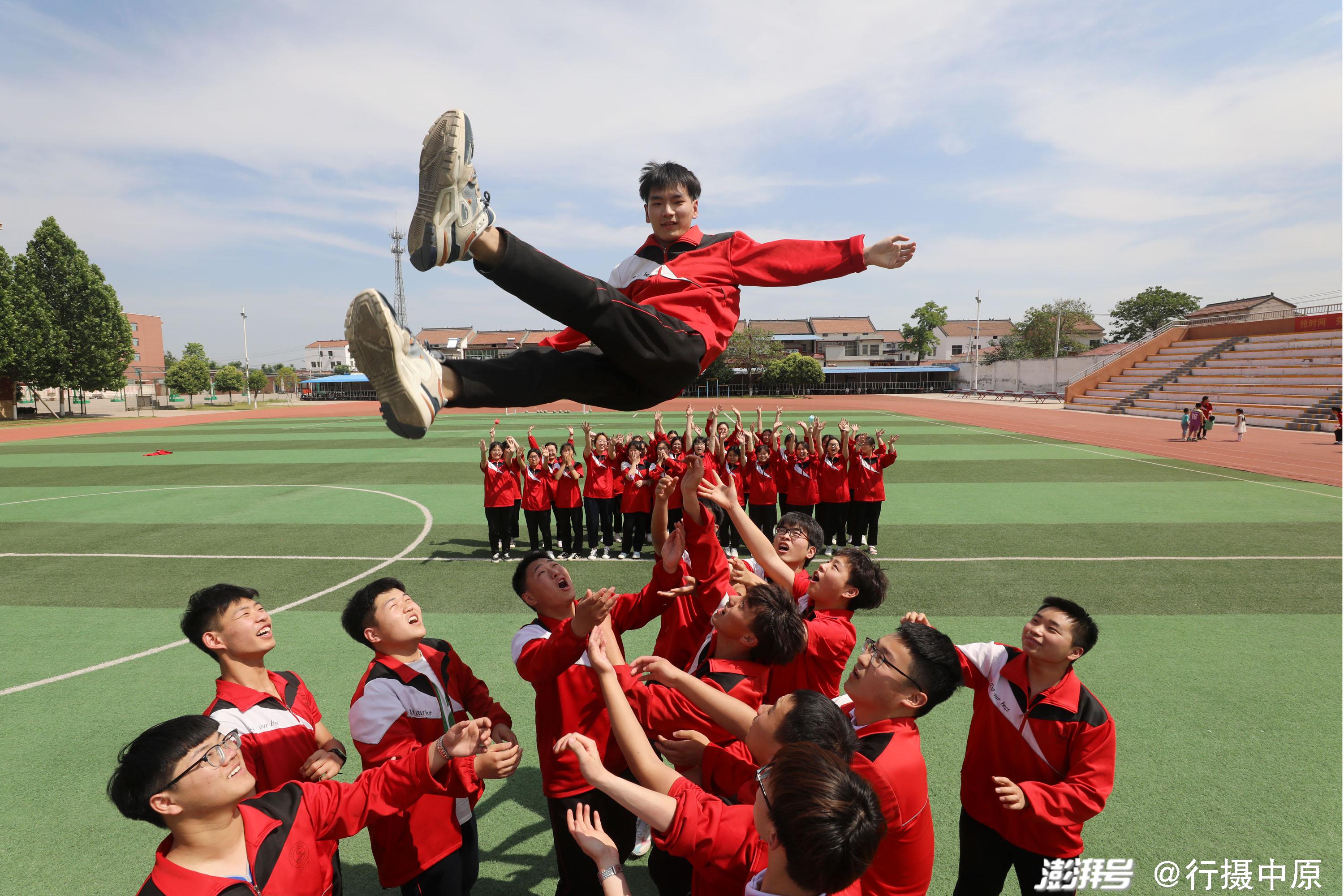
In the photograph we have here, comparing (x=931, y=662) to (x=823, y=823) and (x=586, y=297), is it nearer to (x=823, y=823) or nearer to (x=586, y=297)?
(x=823, y=823)

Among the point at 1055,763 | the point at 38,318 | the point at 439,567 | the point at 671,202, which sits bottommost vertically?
the point at 439,567

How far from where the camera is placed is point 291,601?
25.3ft

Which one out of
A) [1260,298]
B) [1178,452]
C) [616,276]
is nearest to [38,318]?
[616,276]

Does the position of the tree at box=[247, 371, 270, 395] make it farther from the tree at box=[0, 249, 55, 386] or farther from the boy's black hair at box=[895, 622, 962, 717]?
the boy's black hair at box=[895, 622, 962, 717]

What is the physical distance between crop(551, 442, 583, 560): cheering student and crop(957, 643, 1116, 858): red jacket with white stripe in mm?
7324

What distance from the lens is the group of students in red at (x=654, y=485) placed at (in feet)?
32.1

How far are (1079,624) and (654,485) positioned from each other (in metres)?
7.17

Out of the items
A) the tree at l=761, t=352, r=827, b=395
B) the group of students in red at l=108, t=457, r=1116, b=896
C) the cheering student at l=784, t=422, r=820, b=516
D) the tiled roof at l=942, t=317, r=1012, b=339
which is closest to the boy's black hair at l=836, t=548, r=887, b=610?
the group of students in red at l=108, t=457, r=1116, b=896

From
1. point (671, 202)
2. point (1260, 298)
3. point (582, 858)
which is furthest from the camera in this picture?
point (1260, 298)

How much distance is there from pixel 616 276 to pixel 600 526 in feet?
29.0

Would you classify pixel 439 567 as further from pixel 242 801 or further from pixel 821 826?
pixel 821 826

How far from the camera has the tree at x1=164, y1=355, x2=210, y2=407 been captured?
6222 cm

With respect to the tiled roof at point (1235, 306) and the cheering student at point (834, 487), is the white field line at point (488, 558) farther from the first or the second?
the tiled roof at point (1235, 306)

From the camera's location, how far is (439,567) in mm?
9117
